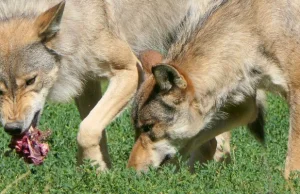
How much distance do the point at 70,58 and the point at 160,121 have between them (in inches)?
44.7

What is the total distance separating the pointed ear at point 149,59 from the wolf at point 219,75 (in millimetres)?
231

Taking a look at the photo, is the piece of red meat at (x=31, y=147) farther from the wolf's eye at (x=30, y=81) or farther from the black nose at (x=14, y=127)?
the wolf's eye at (x=30, y=81)

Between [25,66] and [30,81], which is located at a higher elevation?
[25,66]

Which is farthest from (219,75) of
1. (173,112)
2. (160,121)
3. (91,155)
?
(91,155)

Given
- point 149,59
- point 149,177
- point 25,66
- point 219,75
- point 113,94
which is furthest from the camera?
point 113,94

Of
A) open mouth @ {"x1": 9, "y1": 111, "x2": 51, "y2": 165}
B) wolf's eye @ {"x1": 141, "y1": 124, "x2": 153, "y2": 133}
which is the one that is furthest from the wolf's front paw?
wolf's eye @ {"x1": 141, "y1": 124, "x2": 153, "y2": 133}

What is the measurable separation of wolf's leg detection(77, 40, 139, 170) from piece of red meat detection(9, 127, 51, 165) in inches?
19.1

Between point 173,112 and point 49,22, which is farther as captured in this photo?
point 49,22

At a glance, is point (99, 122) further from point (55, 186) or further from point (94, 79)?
point (55, 186)

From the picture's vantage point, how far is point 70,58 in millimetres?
8820

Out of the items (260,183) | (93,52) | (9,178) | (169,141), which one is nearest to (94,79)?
(93,52)

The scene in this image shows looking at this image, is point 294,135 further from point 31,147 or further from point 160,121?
point 31,147

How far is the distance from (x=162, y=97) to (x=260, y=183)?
1.35m

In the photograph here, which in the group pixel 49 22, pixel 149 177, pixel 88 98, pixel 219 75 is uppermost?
pixel 49 22
